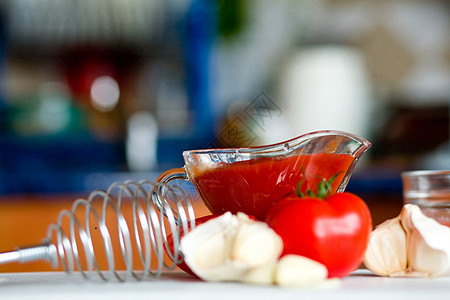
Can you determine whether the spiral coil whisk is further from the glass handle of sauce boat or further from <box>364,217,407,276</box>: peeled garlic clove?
<box>364,217,407,276</box>: peeled garlic clove

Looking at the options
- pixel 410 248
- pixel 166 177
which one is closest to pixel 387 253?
pixel 410 248

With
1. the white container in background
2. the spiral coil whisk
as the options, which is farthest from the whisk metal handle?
the white container in background

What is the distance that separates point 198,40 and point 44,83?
52cm

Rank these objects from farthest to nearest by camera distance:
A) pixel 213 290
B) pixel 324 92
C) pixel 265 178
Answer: pixel 324 92
pixel 265 178
pixel 213 290

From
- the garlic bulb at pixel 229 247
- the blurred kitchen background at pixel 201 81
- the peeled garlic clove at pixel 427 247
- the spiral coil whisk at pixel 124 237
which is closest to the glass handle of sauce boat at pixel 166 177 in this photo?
the spiral coil whisk at pixel 124 237

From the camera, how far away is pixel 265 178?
54cm

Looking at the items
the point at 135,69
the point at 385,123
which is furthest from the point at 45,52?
the point at 385,123

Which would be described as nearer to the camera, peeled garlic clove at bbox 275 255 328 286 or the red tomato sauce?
peeled garlic clove at bbox 275 255 328 286

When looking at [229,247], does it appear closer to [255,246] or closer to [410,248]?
[255,246]

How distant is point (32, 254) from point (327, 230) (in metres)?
0.25

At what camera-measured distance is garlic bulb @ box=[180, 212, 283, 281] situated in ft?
1.40

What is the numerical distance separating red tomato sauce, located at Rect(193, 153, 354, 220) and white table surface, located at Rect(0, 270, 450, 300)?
99 millimetres

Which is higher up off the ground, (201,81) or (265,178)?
(201,81)

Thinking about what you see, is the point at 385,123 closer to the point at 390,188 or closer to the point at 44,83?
the point at 390,188
